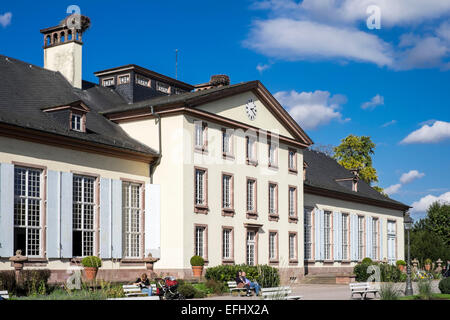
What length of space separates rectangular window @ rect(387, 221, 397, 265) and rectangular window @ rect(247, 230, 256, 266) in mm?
20929

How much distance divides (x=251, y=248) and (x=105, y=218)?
9953 millimetres

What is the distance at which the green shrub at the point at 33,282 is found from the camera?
2309 centimetres

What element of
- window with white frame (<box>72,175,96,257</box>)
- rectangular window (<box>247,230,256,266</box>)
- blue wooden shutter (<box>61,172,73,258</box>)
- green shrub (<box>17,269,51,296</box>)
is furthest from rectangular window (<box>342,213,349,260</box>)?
green shrub (<box>17,269,51,296</box>)

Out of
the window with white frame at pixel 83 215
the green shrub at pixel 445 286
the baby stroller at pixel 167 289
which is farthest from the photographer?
the window with white frame at pixel 83 215

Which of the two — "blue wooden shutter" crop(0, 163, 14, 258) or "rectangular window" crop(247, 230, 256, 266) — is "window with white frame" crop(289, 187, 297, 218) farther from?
"blue wooden shutter" crop(0, 163, 14, 258)

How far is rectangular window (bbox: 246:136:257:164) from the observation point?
35.9 m

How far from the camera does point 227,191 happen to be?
34.5 metres

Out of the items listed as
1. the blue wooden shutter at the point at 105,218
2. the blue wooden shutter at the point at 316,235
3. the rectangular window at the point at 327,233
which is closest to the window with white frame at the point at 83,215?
the blue wooden shutter at the point at 105,218

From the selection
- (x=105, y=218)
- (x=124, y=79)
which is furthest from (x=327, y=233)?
(x=105, y=218)

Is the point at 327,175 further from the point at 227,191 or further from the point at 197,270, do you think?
the point at 197,270

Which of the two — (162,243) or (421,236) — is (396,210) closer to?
(421,236)

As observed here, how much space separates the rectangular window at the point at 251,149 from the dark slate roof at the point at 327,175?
8.20 metres

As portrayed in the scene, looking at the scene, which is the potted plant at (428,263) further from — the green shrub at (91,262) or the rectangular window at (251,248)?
the green shrub at (91,262)
